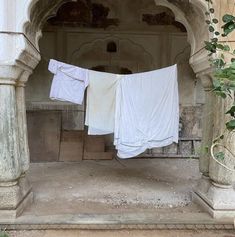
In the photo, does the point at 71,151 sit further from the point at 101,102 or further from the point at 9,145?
the point at 9,145

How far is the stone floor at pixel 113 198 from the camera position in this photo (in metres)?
3.73

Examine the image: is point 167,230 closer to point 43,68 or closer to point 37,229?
point 37,229

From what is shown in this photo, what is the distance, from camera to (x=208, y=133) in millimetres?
4320

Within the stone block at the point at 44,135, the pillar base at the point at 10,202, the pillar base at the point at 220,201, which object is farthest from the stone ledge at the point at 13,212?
the stone block at the point at 44,135

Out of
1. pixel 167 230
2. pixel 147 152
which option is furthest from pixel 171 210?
pixel 147 152

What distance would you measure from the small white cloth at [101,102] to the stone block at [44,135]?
6.61 feet

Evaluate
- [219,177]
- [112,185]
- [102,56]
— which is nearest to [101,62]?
[102,56]

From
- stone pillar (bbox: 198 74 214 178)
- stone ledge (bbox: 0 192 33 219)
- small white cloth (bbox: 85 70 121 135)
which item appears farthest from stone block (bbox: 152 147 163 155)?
stone ledge (bbox: 0 192 33 219)

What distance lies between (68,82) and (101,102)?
623 millimetres

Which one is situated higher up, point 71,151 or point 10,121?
point 10,121

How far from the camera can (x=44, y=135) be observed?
7293 millimetres

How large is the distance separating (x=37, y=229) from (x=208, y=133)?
7.78 ft

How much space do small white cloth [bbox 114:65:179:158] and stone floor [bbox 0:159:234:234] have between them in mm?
695

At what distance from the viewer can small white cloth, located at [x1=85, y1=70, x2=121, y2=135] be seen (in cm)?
547
